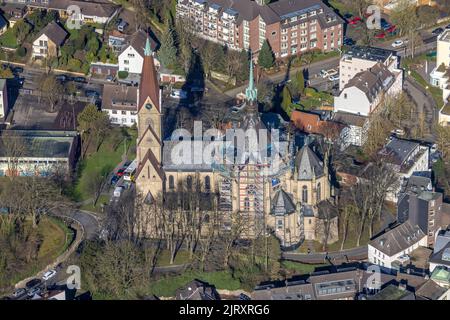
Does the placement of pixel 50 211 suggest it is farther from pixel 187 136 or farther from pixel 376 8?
pixel 376 8

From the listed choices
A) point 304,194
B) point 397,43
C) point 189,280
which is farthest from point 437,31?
point 189,280

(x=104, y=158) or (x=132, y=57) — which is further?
(x=132, y=57)

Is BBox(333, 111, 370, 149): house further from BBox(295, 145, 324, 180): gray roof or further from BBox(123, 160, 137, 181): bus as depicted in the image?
BBox(123, 160, 137, 181): bus

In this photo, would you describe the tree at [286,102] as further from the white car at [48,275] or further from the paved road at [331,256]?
the white car at [48,275]

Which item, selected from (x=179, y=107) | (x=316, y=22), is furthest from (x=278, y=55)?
(x=179, y=107)

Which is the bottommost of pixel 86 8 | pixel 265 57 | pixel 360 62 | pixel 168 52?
pixel 360 62

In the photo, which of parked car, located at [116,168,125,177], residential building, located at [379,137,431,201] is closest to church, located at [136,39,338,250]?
residential building, located at [379,137,431,201]

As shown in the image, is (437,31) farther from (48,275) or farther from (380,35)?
(48,275)
